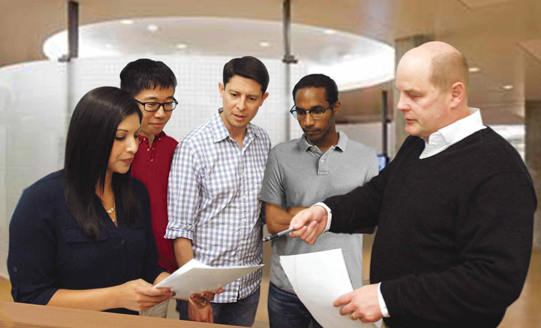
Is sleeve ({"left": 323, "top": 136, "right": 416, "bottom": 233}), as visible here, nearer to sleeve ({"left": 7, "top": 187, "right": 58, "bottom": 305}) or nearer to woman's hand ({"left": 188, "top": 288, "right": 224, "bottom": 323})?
woman's hand ({"left": 188, "top": 288, "right": 224, "bottom": 323})

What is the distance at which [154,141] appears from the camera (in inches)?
75.3

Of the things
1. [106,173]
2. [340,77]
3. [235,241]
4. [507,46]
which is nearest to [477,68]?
[507,46]

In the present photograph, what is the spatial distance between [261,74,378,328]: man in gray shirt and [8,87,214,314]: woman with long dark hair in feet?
2.07

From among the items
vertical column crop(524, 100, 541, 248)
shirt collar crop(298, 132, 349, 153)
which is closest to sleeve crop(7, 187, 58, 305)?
shirt collar crop(298, 132, 349, 153)

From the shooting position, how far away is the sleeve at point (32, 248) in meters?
1.20

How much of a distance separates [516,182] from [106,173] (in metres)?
1.12

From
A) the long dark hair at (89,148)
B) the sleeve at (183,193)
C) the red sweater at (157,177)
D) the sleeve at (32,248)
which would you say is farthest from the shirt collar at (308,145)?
the sleeve at (32,248)

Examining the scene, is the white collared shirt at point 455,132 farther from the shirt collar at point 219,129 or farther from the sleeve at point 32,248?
the sleeve at point 32,248

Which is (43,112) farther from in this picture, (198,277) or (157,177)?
(198,277)

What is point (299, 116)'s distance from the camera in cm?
188

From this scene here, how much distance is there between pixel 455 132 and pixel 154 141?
3.95ft

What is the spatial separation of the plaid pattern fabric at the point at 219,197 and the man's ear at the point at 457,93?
893 mm

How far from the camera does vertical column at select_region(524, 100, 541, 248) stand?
15.0ft

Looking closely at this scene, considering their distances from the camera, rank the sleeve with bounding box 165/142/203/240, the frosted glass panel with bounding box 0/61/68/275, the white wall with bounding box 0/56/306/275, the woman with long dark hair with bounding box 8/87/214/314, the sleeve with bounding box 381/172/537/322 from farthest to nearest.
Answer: the frosted glass panel with bounding box 0/61/68/275
the white wall with bounding box 0/56/306/275
the sleeve with bounding box 165/142/203/240
the woman with long dark hair with bounding box 8/87/214/314
the sleeve with bounding box 381/172/537/322
